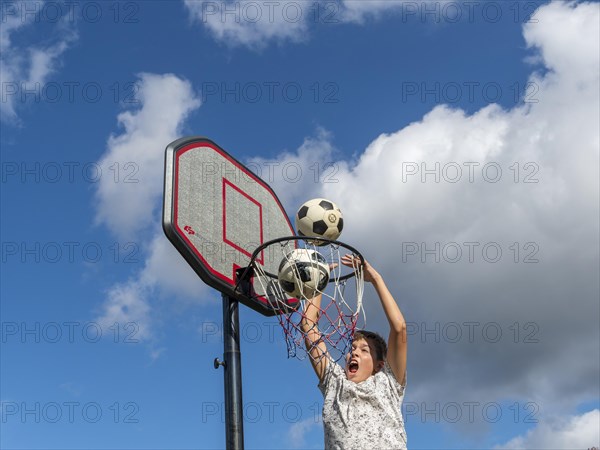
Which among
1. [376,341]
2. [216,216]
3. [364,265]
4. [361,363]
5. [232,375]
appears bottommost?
[361,363]

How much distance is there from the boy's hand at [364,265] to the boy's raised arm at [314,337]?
42 cm

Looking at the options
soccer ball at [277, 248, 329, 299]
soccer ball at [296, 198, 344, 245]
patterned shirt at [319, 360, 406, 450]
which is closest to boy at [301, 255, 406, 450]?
patterned shirt at [319, 360, 406, 450]

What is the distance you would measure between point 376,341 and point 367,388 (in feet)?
1.78

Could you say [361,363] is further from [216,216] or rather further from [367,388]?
[216,216]

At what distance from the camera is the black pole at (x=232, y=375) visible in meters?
6.58

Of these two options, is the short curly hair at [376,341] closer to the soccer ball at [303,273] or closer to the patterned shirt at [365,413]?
the patterned shirt at [365,413]

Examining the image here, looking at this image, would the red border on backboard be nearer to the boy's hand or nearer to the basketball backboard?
the basketball backboard

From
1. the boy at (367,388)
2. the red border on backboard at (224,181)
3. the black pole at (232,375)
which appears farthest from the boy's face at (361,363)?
the red border on backboard at (224,181)

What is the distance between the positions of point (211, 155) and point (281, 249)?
1337mm

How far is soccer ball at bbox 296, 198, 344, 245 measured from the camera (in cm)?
719

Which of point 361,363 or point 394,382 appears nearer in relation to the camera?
point 394,382

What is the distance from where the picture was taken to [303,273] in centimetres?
672

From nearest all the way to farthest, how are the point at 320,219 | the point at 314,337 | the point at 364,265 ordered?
1. the point at 314,337
2. the point at 364,265
3. the point at 320,219

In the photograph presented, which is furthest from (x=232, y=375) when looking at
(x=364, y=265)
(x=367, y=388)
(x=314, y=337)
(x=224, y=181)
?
(x=224, y=181)
